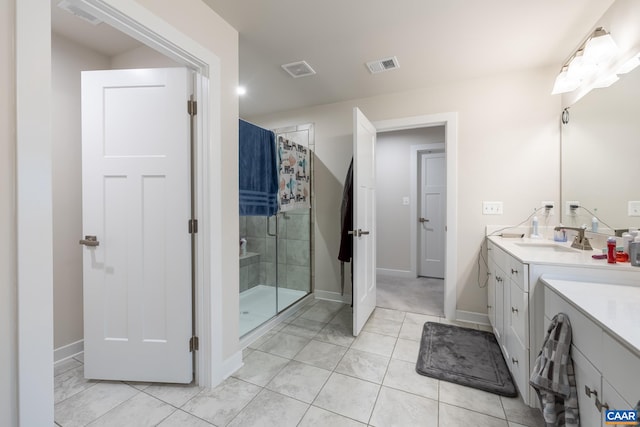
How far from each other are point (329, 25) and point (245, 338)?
2454mm

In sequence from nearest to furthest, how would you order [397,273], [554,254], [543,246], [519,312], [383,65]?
[519,312] < [554,254] < [543,246] < [383,65] < [397,273]

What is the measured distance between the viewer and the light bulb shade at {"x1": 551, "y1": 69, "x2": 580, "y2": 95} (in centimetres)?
198

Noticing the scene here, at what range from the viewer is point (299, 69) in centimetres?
238

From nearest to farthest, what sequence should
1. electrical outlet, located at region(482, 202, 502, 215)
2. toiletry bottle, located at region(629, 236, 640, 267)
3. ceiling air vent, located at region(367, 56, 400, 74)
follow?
toiletry bottle, located at region(629, 236, 640, 267), ceiling air vent, located at region(367, 56, 400, 74), electrical outlet, located at region(482, 202, 502, 215)

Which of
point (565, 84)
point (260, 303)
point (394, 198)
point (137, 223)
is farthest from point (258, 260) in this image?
point (565, 84)

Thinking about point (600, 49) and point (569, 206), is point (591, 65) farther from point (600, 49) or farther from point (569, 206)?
point (569, 206)

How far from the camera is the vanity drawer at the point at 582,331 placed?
968mm

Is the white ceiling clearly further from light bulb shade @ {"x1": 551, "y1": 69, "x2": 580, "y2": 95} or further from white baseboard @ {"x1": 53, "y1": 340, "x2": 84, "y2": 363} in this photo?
white baseboard @ {"x1": 53, "y1": 340, "x2": 84, "y2": 363}

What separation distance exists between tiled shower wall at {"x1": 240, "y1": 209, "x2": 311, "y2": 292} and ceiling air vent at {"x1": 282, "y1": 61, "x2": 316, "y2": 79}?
1514 millimetres

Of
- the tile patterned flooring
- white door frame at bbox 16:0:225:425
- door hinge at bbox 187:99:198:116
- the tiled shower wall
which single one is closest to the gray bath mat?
the tile patterned flooring

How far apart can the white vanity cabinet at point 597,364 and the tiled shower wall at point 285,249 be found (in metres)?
2.45

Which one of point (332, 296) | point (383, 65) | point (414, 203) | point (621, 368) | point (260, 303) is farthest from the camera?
point (414, 203)

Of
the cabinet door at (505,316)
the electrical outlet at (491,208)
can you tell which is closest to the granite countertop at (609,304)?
the cabinet door at (505,316)

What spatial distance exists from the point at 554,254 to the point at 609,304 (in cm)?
73
